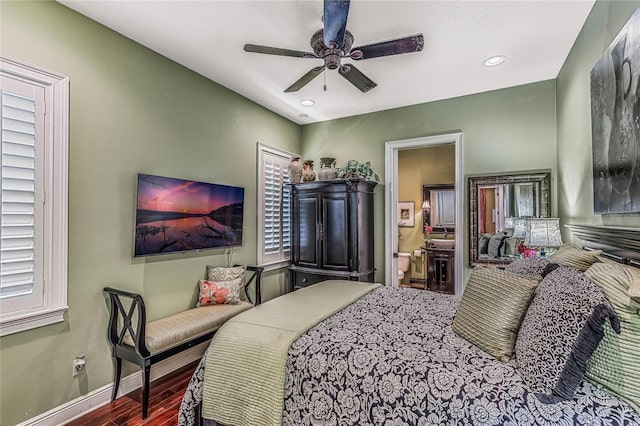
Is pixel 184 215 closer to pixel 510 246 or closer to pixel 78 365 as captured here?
pixel 78 365

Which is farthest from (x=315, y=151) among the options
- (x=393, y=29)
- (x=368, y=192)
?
(x=393, y=29)

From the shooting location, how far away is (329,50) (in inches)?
85.0

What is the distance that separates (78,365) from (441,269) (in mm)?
4617

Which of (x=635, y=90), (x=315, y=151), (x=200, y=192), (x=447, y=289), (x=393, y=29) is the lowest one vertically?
(x=447, y=289)

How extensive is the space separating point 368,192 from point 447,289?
227 centimetres

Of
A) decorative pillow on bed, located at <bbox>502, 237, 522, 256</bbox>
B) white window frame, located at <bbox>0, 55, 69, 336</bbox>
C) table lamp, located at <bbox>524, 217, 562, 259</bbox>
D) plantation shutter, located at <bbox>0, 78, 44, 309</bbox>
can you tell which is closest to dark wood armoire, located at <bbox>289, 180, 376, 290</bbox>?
decorative pillow on bed, located at <bbox>502, 237, 522, 256</bbox>

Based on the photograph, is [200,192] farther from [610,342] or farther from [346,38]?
[610,342]

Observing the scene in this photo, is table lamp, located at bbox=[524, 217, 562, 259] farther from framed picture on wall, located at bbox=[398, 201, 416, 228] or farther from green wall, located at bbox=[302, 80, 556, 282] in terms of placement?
framed picture on wall, located at bbox=[398, 201, 416, 228]

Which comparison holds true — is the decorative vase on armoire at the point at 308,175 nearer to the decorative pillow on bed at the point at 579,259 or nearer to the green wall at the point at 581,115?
the green wall at the point at 581,115

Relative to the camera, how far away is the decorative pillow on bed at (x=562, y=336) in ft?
3.62

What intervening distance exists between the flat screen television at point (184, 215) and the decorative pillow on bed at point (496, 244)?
2899 millimetres

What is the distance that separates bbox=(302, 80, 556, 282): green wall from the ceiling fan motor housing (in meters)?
1.52

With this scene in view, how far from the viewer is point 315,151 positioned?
4719 mm

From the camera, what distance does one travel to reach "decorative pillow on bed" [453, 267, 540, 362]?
1463 mm
